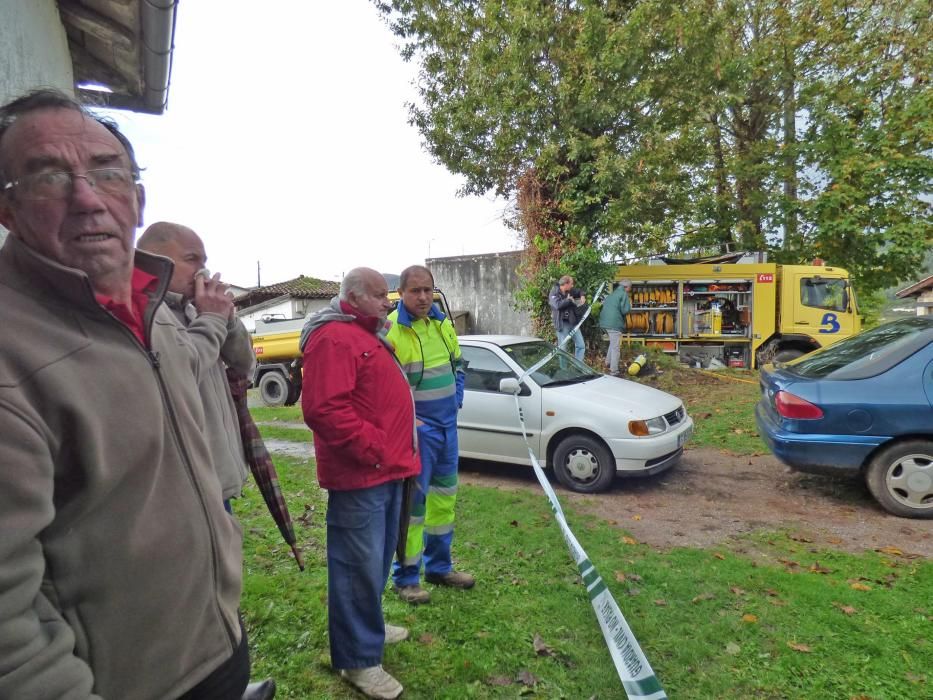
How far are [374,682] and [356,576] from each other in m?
0.52

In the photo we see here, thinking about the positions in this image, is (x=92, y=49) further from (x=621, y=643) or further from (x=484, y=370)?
(x=621, y=643)

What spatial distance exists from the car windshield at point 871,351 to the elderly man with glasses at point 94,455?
5628mm

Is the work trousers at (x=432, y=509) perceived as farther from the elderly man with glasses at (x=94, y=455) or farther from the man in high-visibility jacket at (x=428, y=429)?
the elderly man with glasses at (x=94, y=455)

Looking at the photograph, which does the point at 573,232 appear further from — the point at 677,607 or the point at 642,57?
the point at 677,607

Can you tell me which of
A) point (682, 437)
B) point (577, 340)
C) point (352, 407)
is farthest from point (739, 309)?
point (352, 407)

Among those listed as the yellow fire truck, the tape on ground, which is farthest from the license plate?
the yellow fire truck

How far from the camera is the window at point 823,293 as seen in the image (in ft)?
41.9

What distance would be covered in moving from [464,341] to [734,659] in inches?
180

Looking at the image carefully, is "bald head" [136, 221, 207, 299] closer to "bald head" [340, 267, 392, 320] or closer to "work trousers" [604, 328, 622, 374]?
"bald head" [340, 267, 392, 320]

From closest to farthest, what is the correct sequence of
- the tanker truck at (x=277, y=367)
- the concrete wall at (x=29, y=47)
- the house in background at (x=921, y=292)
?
the concrete wall at (x=29, y=47), the tanker truck at (x=277, y=367), the house in background at (x=921, y=292)

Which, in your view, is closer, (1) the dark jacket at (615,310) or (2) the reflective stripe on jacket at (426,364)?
(2) the reflective stripe on jacket at (426,364)

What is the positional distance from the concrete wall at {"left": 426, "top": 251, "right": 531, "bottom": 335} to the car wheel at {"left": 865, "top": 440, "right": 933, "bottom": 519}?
37.8 feet

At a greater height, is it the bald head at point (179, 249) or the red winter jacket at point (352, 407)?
the bald head at point (179, 249)

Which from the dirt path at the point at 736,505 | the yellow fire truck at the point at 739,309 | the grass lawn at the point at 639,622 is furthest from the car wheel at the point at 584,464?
the yellow fire truck at the point at 739,309
